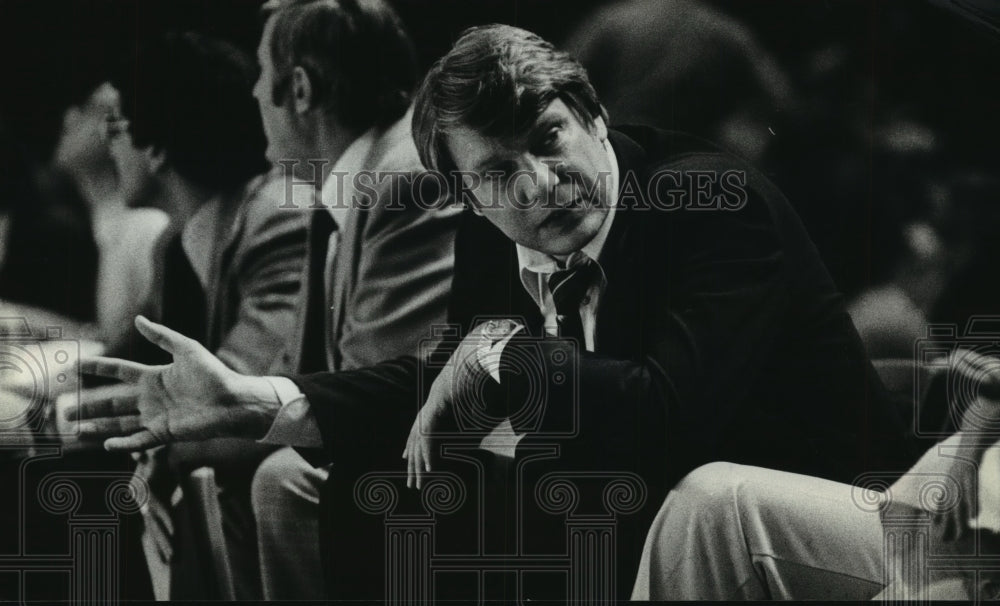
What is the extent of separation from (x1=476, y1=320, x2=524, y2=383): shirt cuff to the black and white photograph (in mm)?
A: 16

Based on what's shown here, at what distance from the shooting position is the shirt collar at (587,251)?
573 cm

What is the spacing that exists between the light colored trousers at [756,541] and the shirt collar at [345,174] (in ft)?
7.58

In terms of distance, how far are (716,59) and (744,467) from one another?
84.7 inches

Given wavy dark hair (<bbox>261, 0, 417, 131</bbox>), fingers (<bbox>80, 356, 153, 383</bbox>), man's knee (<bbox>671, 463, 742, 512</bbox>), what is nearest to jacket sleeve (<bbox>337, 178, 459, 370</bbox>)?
wavy dark hair (<bbox>261, 0, 417, 131</bbox>)

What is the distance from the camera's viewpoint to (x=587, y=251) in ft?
→ 18.9

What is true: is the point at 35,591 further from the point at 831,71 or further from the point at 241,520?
the point at 831,71

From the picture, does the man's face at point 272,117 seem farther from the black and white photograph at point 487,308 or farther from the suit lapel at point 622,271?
the suit lapel at point 622,271

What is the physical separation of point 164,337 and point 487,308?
171 cm

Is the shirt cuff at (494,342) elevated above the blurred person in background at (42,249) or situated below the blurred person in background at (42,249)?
below

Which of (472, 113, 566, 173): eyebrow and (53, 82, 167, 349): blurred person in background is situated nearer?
(472, 113, 566, 173): eyebrow

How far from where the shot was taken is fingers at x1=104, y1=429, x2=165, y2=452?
573 cm

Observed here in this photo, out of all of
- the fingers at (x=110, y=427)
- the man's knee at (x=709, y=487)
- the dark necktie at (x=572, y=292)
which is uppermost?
the dark necktie at (x=572, y=292)

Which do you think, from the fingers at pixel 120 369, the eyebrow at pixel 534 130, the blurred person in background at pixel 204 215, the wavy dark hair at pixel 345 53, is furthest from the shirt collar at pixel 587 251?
the fingers at pixel 120 369

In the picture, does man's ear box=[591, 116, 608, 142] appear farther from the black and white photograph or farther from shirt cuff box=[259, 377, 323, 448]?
shirt cuff box=[259, 377, 323, 448]
